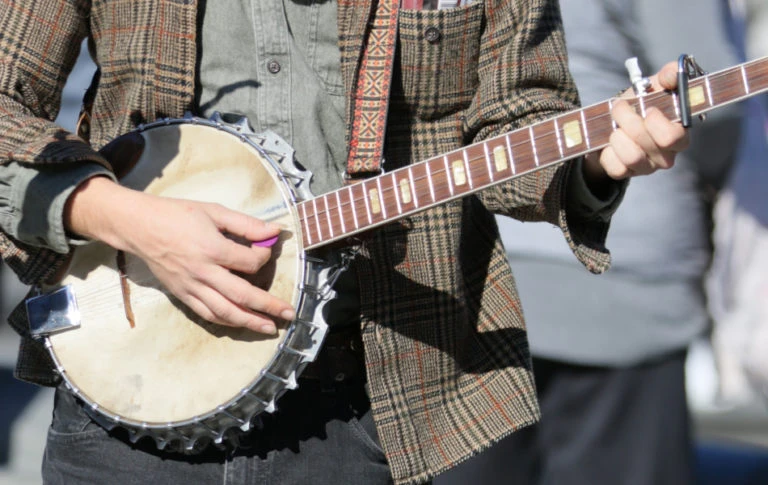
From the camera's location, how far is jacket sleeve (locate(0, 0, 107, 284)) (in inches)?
68.8

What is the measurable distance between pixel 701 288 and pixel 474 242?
5.24 ft

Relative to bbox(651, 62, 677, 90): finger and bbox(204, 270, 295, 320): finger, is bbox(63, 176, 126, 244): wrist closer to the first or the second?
bbox(204, 270, 295, 320): finger

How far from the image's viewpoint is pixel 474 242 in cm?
201

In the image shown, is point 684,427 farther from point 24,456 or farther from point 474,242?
point 24,456

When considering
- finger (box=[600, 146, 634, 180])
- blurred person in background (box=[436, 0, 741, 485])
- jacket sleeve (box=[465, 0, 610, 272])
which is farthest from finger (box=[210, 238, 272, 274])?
blurred person in background (box=[436, 0, 741, 485])

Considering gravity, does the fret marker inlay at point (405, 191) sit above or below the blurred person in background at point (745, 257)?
above

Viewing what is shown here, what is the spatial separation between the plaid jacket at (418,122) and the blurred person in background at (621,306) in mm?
1267

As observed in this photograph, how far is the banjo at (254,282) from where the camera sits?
172 centimetres

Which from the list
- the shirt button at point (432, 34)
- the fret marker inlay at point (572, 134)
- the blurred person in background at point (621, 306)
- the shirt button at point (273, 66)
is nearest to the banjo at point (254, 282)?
the fret marker inlay at point (572, 134)

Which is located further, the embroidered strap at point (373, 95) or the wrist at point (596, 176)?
the embroidered strap at point (373, 95)

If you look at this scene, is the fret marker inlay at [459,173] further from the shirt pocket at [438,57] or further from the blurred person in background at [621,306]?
the blurred person in background at [621,306]

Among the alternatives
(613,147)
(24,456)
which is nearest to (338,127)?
(613,147)

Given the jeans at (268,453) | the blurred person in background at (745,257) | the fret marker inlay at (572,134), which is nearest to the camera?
the fret marker inlay at (572,134)

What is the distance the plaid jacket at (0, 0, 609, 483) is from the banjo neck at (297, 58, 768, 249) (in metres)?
0.12
